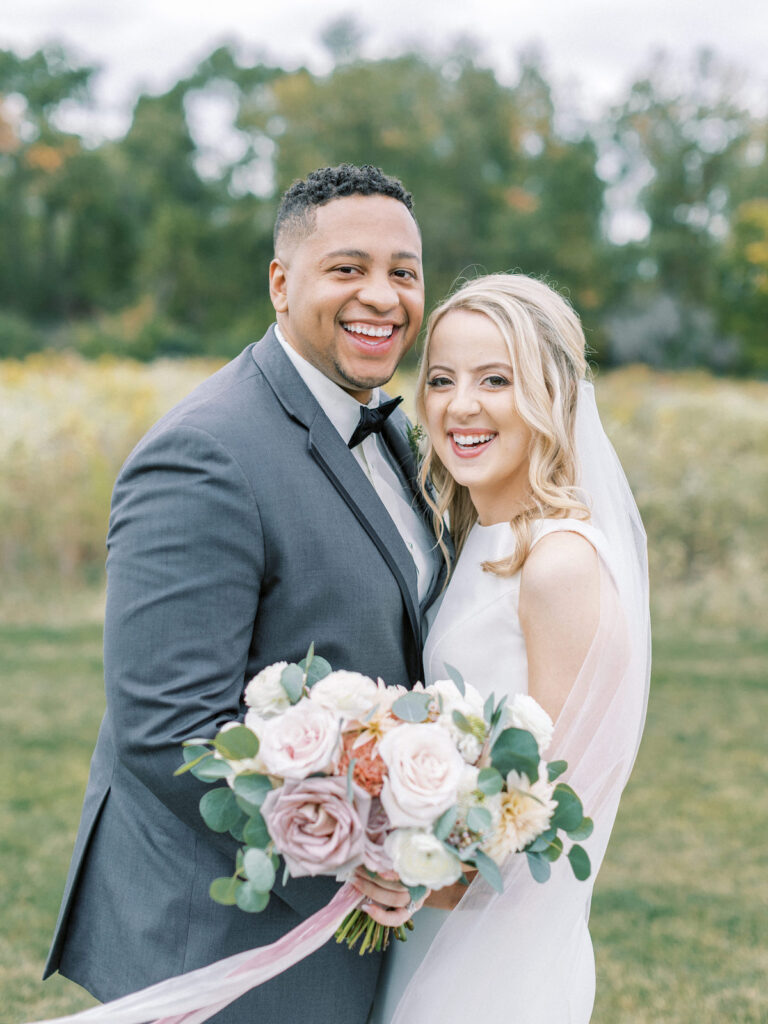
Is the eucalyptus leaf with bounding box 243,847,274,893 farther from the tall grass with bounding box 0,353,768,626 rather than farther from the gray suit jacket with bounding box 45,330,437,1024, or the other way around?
the tall grass with bounding box 0,353,768,626

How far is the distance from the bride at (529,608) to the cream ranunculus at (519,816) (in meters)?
0.54

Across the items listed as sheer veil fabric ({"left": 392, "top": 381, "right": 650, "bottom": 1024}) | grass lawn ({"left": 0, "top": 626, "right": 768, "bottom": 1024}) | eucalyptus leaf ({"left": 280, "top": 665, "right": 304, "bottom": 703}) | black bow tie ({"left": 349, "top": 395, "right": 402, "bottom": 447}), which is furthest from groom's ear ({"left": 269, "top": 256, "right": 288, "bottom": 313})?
grass lawn ({"left": 0, "top": 626, "right": 768, "bottom": 1024})

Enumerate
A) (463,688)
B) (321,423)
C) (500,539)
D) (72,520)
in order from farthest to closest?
(72,520), (500,539), (321,423), (463,688)

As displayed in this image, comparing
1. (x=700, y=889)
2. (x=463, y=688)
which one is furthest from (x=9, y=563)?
(x=463, y=688)

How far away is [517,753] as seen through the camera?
195cm

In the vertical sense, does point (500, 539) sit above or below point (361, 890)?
above

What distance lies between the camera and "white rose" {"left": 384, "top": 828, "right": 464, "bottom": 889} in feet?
6.17

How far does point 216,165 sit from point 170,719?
47.3 metres

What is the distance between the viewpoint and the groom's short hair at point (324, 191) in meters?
2.78

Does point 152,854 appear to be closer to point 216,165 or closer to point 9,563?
point 9,563

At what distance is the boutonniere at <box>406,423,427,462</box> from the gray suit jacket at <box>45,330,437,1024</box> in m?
0.66

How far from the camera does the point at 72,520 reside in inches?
400

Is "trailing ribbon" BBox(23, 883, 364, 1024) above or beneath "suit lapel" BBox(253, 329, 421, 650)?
beneath

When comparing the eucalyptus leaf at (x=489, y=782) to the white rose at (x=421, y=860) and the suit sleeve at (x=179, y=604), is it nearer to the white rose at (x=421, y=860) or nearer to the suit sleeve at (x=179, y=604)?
the white rose at (x=421, y=860)
